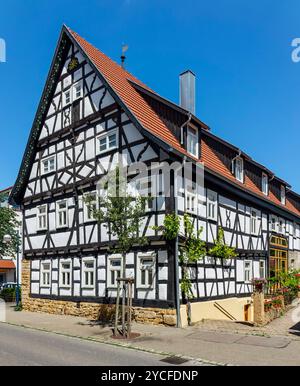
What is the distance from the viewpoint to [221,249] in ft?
59.0

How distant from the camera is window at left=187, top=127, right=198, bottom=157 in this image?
17814 mm

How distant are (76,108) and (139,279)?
903cm

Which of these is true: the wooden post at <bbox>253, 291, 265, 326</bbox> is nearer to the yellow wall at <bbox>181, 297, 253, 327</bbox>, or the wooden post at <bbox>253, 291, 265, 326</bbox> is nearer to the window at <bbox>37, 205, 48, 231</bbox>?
the yellow wall at <bbox>181, 297, 253, 327</bbox>

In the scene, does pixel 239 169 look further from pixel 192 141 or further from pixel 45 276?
pixel 45 276

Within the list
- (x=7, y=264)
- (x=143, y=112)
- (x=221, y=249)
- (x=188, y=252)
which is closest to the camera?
(x=188, y=252)

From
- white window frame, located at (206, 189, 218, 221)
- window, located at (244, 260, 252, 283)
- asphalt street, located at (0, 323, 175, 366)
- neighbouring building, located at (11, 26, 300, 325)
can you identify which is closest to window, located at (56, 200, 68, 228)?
neighbouring building, located at (11, 26, 300, 325)

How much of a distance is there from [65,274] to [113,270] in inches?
148

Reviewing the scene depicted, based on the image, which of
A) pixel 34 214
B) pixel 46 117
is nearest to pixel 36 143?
pixel 46 117

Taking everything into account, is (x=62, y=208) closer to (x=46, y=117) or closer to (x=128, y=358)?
(x=46, y=117)

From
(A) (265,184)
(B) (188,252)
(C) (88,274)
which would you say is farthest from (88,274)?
(A) (265,184)

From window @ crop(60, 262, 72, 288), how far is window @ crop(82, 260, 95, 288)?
121 centimetres

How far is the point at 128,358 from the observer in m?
10.2
